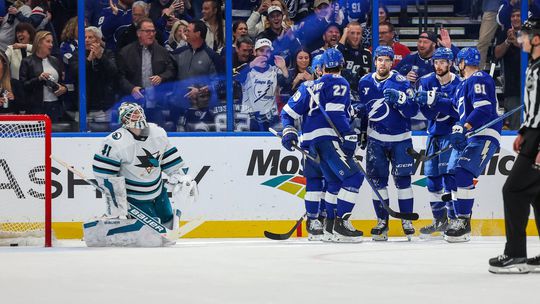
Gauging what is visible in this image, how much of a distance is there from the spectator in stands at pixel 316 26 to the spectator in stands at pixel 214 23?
0.71 metres

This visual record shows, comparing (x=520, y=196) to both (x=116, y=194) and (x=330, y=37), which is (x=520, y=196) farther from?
(x=330, y=37)

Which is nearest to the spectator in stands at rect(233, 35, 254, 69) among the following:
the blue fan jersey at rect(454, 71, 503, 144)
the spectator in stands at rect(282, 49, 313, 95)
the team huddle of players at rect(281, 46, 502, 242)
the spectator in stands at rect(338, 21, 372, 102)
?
the spectator in stands at rect(282, 49, 313, 95)

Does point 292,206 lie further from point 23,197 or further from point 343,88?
point 23,197

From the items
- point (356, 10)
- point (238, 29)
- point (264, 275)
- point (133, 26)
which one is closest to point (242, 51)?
point (238, 29)

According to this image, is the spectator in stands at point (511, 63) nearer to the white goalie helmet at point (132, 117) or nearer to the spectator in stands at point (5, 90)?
the white goalie helmet at point (132, 117)

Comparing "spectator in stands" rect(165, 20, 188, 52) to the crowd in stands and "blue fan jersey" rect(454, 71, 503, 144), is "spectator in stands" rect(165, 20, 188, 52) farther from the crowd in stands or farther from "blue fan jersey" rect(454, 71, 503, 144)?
"blue fan jersey" rect(454, 71, 503, 144)

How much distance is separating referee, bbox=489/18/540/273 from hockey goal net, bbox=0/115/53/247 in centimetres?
440

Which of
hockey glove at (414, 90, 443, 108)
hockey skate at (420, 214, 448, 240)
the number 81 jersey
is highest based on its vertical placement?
hockey glove at (414, 90, 443, 108)

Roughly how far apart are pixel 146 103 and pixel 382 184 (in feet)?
7.21

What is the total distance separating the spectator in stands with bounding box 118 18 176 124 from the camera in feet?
35.6

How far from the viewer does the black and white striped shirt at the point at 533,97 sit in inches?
262

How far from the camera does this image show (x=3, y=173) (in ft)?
33.2

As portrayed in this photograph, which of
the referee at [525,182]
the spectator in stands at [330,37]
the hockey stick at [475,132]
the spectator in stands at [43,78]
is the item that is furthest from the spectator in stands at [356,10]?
the referee at [525,182]

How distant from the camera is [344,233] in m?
9.69
